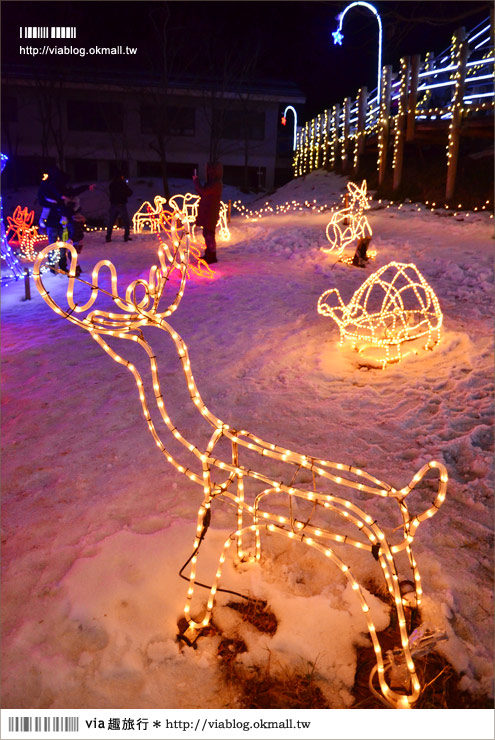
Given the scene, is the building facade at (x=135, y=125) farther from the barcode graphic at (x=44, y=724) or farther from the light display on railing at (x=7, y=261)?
the barcode graphic at (x=44, y=724)

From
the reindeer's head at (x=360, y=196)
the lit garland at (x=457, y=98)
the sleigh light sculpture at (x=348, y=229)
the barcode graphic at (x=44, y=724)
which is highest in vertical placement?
the lit garland at (x=457, y=98)

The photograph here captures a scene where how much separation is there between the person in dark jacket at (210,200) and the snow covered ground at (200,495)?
283 cm

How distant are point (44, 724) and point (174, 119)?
1281 inches

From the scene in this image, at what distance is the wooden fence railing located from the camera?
12547mm

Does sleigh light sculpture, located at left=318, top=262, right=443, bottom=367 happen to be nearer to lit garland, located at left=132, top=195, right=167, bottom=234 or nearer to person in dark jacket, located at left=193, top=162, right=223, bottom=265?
person in dark jacket, located at left=193, top=162, right=223, bottom=265

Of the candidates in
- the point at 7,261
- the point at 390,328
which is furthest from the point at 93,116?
the point at 390,328

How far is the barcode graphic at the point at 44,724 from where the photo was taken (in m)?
2.09

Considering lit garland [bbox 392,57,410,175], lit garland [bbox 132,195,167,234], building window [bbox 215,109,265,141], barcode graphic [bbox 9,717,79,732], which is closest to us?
barcode graphic [bbox 9,717,79,732]

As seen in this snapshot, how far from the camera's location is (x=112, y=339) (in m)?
6.70

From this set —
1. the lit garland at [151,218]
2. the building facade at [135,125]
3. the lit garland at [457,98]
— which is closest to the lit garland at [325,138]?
the building facade at [135,125]

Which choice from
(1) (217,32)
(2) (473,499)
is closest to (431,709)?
(2) (473,499)

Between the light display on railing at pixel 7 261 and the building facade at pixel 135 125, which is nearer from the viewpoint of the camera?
the light display on railing at pixel 7 261

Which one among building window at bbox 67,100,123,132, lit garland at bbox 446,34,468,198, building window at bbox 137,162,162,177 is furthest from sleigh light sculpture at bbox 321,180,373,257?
building window at bbox 67,100,123,132

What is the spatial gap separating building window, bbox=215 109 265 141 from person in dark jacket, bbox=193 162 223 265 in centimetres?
2440
